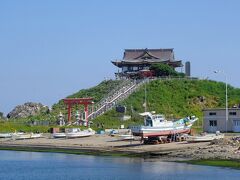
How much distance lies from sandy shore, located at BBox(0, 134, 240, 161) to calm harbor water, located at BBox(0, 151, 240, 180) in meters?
2.77

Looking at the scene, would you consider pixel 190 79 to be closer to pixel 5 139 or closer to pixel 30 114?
pixel 30 114

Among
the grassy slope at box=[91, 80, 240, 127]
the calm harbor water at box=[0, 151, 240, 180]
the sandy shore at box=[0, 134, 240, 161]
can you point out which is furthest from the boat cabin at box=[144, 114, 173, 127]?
the grassy slope at box=[91, 80, 240, 127]

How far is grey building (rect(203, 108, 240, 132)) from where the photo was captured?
266 ft

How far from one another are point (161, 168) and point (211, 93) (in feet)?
202

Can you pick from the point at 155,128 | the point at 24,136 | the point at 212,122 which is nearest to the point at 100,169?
the point at 155,128

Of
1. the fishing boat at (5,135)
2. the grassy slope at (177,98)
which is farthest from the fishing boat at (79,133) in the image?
the grassy slope at (177,98)

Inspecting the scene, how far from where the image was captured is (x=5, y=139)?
93.0 meters

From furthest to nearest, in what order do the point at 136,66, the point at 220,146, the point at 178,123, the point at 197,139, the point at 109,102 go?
the point at 136,66
the point at 109,102
the point at 178,123
the point at 197,139
the point at 220,146

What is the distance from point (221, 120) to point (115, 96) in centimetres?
3105

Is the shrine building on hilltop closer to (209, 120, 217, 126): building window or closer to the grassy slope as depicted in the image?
the grassy slope

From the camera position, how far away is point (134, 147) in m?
70.6

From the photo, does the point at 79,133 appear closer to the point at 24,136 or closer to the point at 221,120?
the point at 24,136

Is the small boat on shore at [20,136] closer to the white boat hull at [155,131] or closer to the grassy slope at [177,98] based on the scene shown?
the grassy slope at [177,98]

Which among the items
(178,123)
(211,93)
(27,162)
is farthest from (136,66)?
(27,162)
